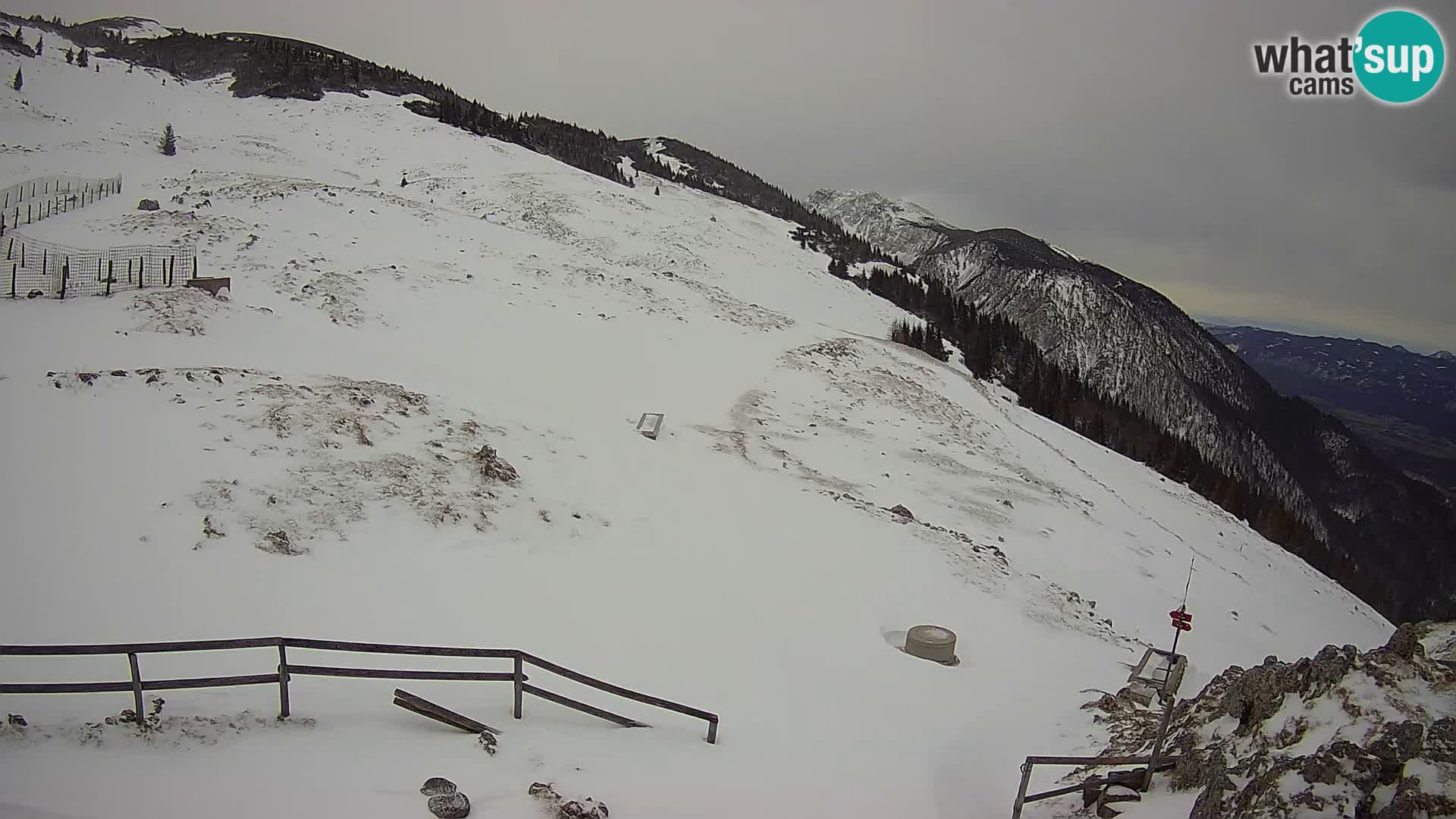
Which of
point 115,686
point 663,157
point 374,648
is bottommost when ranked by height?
point 115,686

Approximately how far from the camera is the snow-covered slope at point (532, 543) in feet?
24.3

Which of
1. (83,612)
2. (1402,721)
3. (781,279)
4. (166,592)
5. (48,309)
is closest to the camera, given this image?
(1402,721)

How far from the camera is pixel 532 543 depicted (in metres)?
13.1

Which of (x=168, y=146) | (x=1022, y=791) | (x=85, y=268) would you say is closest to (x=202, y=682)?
(x=1022, y=791)

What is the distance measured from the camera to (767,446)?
22.6 meters

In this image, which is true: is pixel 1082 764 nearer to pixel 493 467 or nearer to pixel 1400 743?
pixel 1400 743

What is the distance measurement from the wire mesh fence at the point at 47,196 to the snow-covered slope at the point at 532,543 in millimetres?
1606

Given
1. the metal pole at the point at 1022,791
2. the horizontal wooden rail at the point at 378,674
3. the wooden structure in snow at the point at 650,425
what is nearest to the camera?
the horizontal wooden rail at the point at 378,674

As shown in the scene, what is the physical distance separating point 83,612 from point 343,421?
6.48m

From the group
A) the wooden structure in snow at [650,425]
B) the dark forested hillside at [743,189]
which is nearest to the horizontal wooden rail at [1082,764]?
the wooden structure in snow at [650,425]

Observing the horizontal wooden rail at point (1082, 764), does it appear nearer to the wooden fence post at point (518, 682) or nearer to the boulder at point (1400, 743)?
the boulder at point (1400, 743)

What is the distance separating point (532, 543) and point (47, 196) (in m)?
34.6

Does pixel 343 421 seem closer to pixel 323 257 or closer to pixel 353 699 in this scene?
pixel 353 699

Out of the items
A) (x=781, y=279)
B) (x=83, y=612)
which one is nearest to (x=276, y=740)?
(x=83, y=612)
